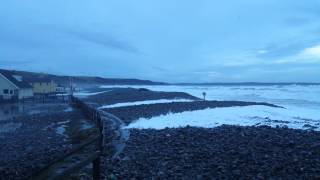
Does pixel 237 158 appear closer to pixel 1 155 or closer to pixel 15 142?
pixel 1 155

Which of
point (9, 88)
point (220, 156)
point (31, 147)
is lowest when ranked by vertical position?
point (31, 147)

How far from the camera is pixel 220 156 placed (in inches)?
495

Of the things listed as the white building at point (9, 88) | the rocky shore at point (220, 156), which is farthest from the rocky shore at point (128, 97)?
the rocky shore at point (220, 156)

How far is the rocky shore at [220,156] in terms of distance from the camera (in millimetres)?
10297

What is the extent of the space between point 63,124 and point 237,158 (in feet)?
59.3

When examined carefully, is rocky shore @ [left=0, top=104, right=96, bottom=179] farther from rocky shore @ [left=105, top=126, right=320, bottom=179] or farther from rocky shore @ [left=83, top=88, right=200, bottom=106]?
rocky shore @ [left=83, top=88, right=200, bottom=106]

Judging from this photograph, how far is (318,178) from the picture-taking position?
942cm

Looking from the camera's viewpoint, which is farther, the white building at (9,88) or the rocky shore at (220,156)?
the white building at (9,88)

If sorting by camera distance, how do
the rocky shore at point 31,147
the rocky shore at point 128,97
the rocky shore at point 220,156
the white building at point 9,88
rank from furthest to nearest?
the white building at point 9,88 < the rocky shore at point 128,97 < the rocky shore at point 31,147 < the rocky shore at point 220,156

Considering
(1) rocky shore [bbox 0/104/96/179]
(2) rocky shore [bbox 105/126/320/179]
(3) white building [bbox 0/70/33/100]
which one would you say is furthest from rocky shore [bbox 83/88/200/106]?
(2) rocky shore [bbox 105/126/320/179]

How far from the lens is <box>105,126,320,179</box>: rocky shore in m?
10.3

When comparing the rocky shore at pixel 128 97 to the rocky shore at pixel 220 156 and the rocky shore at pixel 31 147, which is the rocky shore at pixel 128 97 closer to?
the rocky shore at pixel 31 147

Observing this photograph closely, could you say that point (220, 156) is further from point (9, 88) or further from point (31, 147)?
point (9, 88)

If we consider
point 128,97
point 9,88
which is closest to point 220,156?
point 128,97
